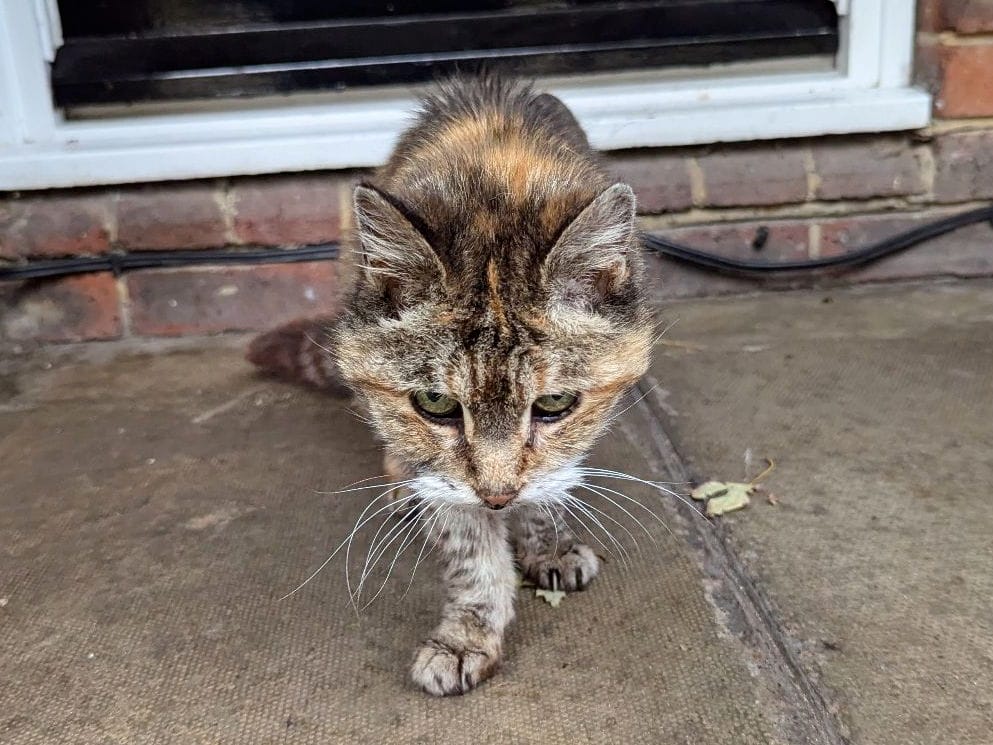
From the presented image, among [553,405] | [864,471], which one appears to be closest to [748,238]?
[864,471]

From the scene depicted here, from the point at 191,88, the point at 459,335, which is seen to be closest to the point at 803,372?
the point at 459,335

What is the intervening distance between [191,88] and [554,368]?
2.09 metres

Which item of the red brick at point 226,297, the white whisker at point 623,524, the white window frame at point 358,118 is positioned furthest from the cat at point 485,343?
the red brick at point 226,297

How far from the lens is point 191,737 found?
1.49 m

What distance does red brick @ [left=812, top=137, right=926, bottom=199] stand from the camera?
3137 mm

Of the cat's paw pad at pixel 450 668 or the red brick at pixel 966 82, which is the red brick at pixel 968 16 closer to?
the red brick at pixel 966 82

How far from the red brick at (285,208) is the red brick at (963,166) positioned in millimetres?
2110

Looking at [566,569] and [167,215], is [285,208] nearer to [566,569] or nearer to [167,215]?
[167,215]

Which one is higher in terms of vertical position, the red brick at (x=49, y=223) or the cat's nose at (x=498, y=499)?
the red brick at (x=49, y=223)

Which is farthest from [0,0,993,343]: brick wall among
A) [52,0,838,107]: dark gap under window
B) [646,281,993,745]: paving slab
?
[52,0,838,107]: dark gap under window

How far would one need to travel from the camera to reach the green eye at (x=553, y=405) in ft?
5.22

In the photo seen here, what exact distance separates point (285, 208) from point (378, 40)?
0.65 meters

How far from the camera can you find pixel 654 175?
3.12 metres

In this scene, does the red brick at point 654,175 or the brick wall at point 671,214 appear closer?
the brick wall at point 671,214
